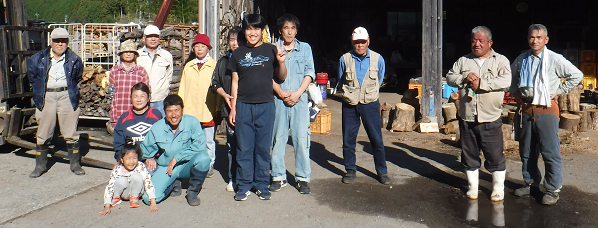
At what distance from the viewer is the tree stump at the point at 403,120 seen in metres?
9.40

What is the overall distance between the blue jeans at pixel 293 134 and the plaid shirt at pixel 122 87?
1685 millimetres

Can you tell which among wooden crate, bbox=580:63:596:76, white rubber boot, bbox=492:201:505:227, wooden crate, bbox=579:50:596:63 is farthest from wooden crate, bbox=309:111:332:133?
wooden crate, bbox=579:50:596:63

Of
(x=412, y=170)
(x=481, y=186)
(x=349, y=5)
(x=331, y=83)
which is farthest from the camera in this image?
(x=349, y=5)

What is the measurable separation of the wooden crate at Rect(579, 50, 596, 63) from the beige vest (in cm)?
1063

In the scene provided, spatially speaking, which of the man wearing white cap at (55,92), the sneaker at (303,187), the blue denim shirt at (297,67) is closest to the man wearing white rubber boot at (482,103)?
the blue denim shirt at (297,67)

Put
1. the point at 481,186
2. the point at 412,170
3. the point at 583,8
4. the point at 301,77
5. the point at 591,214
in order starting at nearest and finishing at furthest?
1. the point at 591,214
2. the point at 301,77
3. the point at 481,186
4. the point at 412,170
5. the point at 583,8

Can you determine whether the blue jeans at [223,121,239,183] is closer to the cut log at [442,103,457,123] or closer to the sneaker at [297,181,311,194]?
the sneaker at [297,181,311,194]

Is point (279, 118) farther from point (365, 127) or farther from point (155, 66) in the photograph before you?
point (155, 66)

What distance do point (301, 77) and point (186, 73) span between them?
1410 mm

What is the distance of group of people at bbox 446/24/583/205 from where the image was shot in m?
5.20

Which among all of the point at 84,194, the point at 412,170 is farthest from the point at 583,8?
the point at 84,194

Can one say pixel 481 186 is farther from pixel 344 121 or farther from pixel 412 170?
pixel 344 121

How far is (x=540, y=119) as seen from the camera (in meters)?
5.26

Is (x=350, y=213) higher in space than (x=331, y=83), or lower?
lower
